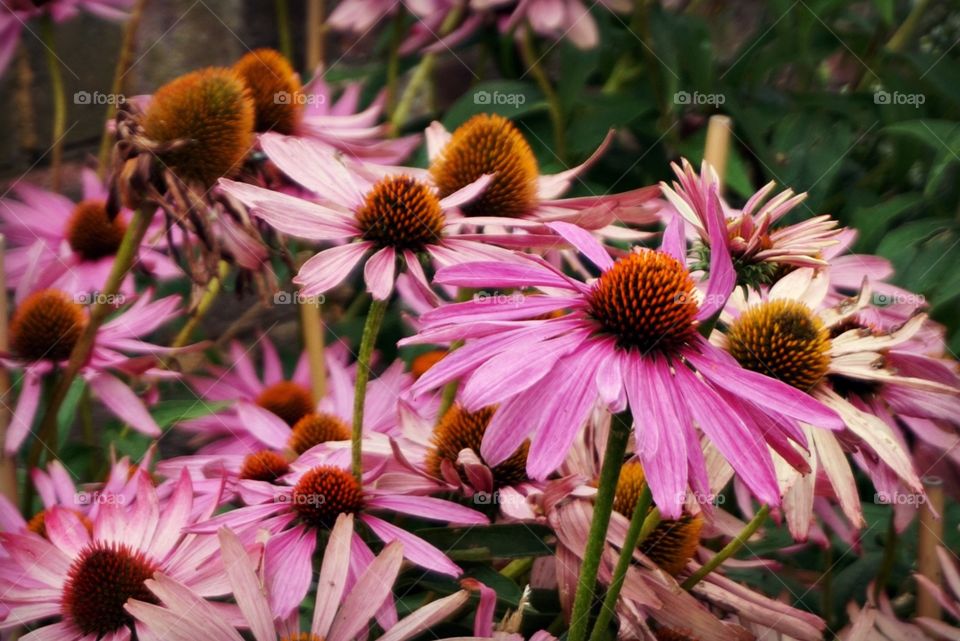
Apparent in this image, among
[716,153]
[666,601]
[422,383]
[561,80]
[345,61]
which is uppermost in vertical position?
[345,61]

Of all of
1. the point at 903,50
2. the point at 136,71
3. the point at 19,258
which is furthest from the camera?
the point at 136,71

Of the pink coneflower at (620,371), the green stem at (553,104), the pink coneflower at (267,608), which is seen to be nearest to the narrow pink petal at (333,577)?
the pink coneflower at (267,608)

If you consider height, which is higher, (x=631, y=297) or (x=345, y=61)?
(x=345, y=61)

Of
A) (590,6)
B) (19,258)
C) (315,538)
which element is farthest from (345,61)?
(315,538)

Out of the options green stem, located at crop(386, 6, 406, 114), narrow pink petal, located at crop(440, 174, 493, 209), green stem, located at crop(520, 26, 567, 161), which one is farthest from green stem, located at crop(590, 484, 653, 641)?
green stem, located at crop(386, 6, 406, 114)

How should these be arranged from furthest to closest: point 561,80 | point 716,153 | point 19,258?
point 561,80 < point 19,258 < point 716,153

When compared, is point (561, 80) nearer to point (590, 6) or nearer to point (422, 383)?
point (590, 6)

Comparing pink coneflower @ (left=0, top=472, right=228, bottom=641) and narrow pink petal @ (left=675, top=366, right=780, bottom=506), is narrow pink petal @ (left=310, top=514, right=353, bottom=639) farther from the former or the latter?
narrow pink petal @ (left=675, top=366, right=780, bottom=506)

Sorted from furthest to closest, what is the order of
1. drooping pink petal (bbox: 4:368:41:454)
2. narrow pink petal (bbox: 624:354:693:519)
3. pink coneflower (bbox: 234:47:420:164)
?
pink coneflower (bbox: 234:47:420:164) → drooping pink petal (bbox: 4:368:41:454) → narrow pink petal (bbox: 624:354:693:519)
